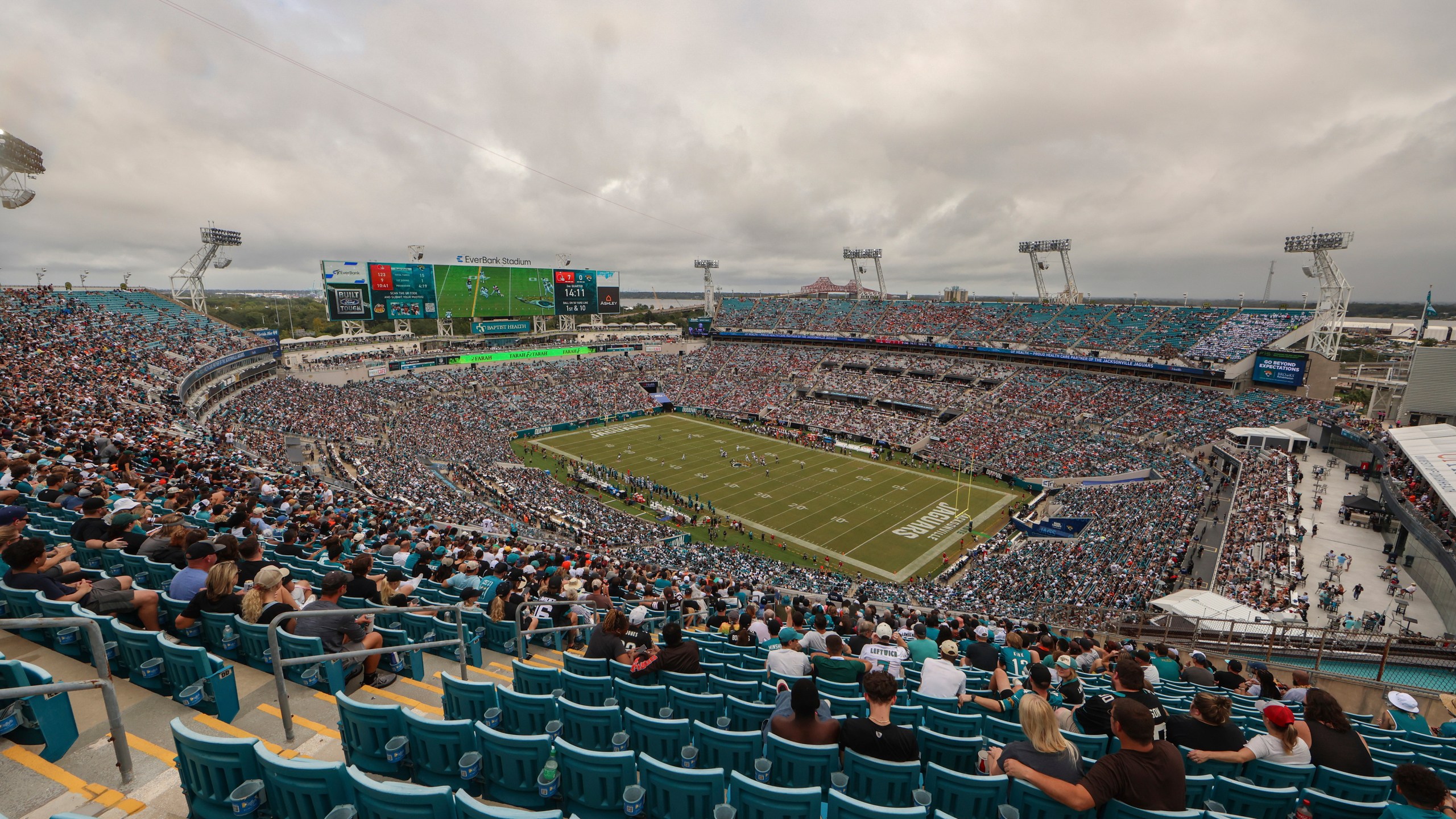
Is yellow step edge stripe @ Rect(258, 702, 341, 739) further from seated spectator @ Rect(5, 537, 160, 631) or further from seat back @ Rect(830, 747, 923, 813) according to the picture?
seat back @ Rect(830, 747, 923, 813)

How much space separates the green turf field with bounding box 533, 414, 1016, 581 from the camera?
106 feet

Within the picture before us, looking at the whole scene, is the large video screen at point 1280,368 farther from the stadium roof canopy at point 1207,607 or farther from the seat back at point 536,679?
the seat back at point 536,679

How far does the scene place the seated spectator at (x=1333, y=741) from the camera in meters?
4.91

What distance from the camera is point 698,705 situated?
559cm

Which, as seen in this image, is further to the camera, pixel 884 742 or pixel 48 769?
pixel 884 742

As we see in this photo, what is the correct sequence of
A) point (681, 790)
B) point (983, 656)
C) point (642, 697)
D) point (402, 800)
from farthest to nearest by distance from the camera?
point (983, 656) → point (642, 697) → point (681, 790) → point (402, 800)

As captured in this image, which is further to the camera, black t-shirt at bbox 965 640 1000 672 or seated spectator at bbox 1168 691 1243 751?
black t-shirt at bbox 965 640 1000 672

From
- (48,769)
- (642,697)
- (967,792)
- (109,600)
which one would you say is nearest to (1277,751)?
(967,792)

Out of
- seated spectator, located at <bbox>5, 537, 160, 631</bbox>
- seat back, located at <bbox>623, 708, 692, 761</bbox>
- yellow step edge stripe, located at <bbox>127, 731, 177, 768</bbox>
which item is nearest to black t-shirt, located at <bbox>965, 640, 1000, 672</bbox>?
seat back, located at <bbox>623, 708, 692, 761</bbox>

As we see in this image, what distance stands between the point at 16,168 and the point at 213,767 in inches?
1901

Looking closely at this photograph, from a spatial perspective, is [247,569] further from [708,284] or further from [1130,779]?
[708,284]

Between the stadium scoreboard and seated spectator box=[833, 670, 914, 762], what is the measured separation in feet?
198

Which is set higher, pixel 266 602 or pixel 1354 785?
pixel 266 602

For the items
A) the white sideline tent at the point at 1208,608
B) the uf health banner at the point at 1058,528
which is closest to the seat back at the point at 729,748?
the white sideline tent at the point at 1208,608
